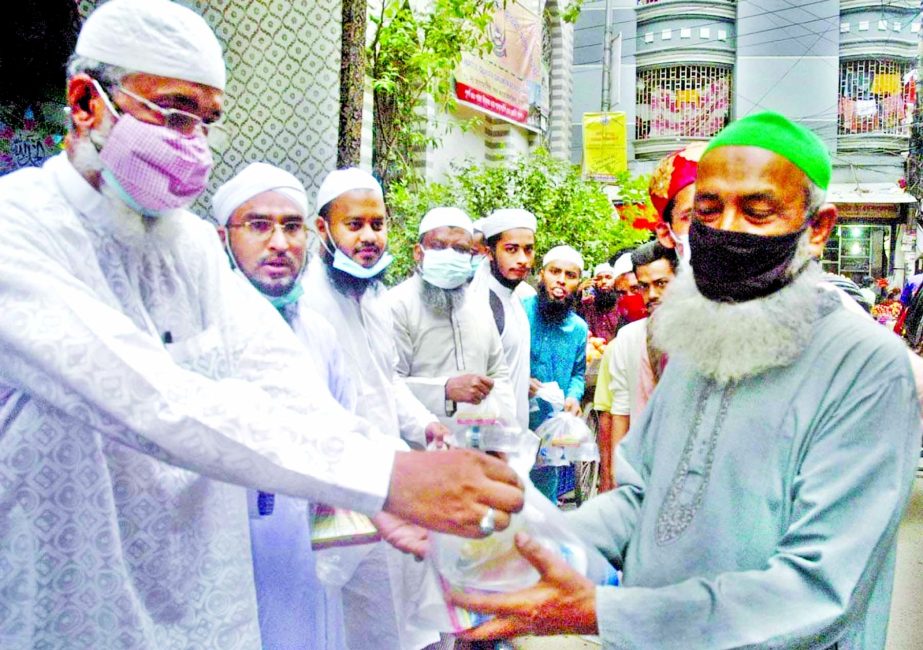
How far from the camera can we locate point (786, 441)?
153 cm

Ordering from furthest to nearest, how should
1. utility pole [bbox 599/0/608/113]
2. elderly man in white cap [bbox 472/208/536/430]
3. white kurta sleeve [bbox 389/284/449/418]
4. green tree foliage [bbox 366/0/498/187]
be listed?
utility pole [bbox 599/0/608/113] < green tree foliage [bbox 366/0/498/187] < elderly man in white cap [bbox 472/208/536/430] < white kurta sleeve [bbox 389/284/449/418]

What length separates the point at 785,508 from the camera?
1517 mm

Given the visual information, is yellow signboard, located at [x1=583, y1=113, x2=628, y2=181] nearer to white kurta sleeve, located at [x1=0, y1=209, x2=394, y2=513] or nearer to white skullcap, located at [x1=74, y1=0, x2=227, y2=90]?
white skullcap, located at [x1=74, y1=0, x2=227, y2=90]

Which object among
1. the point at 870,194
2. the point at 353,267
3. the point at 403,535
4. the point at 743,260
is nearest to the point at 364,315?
the point at 353,267

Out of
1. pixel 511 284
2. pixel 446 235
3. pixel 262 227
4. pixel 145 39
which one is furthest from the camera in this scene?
pixel 511 284

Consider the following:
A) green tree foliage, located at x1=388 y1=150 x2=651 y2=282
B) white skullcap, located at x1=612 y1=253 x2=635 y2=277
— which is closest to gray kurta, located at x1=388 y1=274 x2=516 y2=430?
white skullcap, located at x1=612 y1=253 x2=635 y2=277

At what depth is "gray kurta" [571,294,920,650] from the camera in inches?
55.7

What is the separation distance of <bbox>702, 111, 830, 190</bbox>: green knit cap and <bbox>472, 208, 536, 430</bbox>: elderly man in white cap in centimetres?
351

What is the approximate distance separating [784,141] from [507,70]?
1506 centimetres

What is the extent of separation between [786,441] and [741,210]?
43 cm

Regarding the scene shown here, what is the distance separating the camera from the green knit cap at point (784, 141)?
164cm

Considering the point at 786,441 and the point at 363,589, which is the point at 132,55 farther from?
the point at 363,589

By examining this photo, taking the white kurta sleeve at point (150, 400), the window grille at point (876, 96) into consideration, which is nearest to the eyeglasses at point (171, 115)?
the white kurta sleeve at point (150, 400)

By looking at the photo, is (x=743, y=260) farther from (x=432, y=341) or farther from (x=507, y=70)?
(x=507, y=70)
